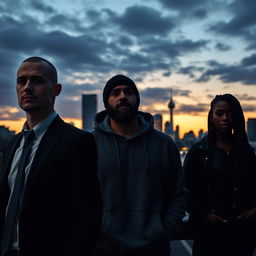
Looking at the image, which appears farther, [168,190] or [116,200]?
[168,190]

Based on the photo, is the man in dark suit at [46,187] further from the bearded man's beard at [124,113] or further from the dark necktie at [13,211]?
the bearded man's beard at [124,113]

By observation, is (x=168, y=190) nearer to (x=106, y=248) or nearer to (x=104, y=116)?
(x=106, y=248)

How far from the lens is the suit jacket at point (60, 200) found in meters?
2.13

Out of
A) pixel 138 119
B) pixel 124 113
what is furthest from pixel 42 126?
pixel 138 119

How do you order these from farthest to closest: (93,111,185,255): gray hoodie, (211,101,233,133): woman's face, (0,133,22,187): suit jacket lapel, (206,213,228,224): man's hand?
(211,101,233,133): woman's face → (206,213,228,224): man's hand → (93,111,185,255): gray hoodie → (0,133,22,187): suit jacket lapel

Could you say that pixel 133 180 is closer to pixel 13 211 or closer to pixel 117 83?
pixel 117 83

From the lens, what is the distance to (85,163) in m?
2.32

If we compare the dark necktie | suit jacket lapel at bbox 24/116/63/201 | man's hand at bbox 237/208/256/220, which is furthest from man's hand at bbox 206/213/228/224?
the dark necktie

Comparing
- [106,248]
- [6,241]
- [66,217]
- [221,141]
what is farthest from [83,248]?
[221,141]

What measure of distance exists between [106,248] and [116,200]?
1.38 feet

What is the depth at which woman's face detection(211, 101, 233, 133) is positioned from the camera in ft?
11.0

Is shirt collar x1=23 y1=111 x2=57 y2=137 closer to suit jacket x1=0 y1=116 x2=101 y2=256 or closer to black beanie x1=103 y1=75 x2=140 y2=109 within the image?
suit jacket x1=0 y1=116 x2=101 y2=256

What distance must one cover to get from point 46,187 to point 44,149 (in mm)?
288

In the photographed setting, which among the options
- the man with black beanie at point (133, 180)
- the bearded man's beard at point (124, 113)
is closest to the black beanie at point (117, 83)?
the man with black beanie at point (133, 180)
